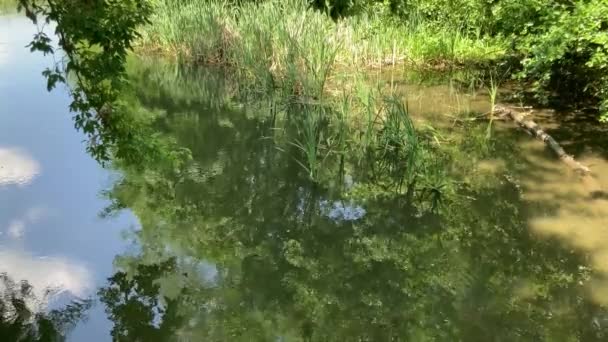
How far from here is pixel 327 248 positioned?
4.37 meters

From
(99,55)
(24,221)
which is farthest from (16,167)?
(99,55)

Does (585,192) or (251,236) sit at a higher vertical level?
(585,192)

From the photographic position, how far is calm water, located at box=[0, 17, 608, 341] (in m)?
3.46

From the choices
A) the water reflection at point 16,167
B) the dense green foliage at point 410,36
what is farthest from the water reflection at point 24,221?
the dense green foliage at point 410,36

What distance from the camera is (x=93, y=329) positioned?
11.1ft

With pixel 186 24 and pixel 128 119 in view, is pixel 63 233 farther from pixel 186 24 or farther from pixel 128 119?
pixel 186 24

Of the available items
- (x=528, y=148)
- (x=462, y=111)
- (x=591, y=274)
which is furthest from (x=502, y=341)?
(x=462, y=111)

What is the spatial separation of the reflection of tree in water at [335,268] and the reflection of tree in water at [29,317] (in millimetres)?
249

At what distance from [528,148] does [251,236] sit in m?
3.38

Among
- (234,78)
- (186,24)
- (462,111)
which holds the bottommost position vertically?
(462,111)

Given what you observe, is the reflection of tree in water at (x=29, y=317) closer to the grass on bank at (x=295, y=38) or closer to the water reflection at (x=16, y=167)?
the water reflection at (x=16, y=167)

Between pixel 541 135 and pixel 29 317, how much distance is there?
211 inches

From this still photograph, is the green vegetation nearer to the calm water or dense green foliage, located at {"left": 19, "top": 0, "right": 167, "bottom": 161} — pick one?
the calm water

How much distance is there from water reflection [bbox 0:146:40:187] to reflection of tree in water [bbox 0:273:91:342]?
2.12m
